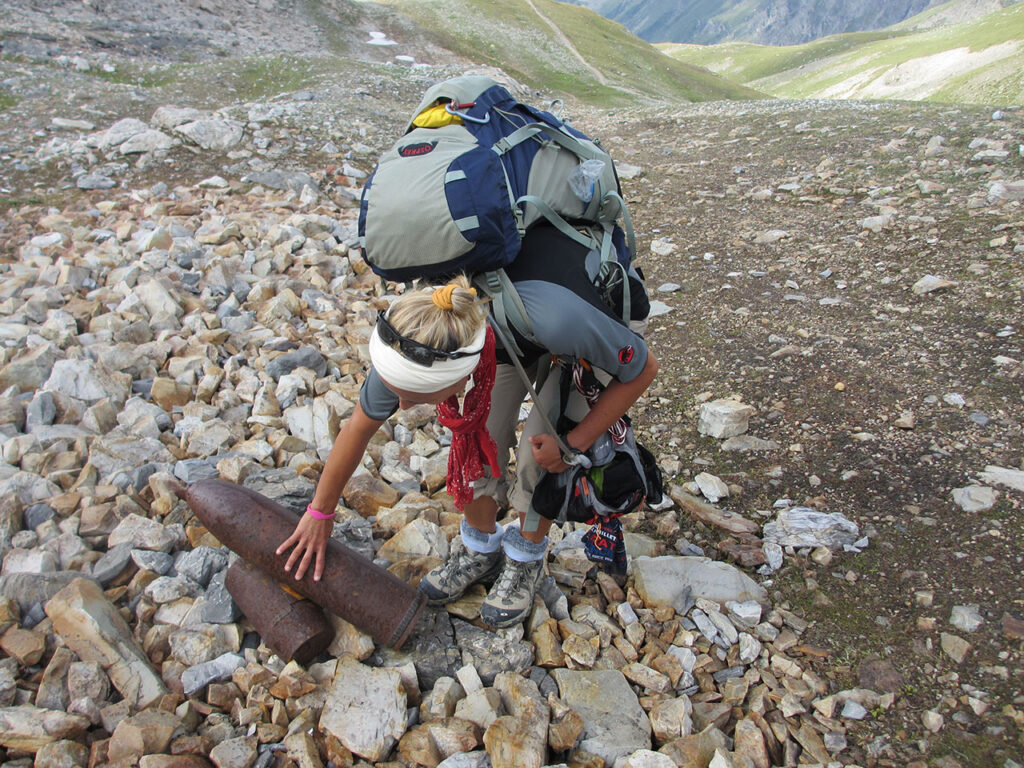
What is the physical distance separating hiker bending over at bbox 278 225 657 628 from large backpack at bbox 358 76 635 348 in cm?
11

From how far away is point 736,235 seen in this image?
835 cm

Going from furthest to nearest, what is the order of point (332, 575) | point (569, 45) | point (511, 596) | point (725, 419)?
point (569, 45) → point (725, 419) → point (511, 596) → point (332, 575)

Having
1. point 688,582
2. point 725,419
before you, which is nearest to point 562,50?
point 725,419

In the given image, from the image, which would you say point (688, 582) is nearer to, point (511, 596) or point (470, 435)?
point (511, 596)

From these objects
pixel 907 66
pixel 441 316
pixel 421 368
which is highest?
pixel 441 316

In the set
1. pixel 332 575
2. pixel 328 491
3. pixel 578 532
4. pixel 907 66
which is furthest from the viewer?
pixel 907 66

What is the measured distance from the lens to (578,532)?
4113mm

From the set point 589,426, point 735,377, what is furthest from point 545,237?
point 735,377

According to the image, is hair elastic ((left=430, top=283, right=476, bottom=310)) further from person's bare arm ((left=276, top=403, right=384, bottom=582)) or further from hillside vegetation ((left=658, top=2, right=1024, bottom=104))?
hillside vegetation ((left=658, top=2, right=1024, bottom=104))

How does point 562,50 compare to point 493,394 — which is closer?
point 493,394

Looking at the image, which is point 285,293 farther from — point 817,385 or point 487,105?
point 817,385

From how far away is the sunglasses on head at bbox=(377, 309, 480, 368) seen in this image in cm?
221

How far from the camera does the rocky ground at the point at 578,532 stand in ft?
9.09

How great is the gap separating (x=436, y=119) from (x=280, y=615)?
7.70ft
